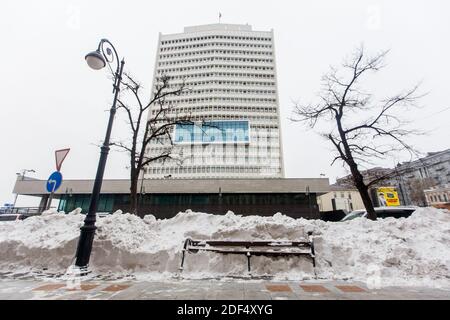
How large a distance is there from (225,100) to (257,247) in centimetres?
7642

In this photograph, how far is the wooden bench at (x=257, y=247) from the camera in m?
5.21

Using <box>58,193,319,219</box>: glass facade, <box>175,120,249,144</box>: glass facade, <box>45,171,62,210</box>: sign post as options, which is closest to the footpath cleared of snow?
<box>45,171,62,210</box>: sign post

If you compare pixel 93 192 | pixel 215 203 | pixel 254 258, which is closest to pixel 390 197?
pixel 215 203

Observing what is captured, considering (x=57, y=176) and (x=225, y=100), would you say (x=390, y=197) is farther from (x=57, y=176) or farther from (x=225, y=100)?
(x=225, y=100)

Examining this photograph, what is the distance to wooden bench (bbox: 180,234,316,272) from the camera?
5207 mm

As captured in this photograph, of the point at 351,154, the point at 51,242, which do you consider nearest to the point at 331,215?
the point at 351,154

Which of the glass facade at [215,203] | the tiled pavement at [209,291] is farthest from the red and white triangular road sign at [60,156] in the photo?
the glass facade at [215,203]

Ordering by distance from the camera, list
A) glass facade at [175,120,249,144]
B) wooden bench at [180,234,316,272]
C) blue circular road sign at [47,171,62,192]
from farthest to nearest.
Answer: glass facade at [175,120,249,144]
blue circular road sign at [47,171,62,192]
wooden bench at [180,234,316,272]

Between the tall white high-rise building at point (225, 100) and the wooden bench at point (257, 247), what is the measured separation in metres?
56.2

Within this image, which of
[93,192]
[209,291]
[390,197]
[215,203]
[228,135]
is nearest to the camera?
[209,291]

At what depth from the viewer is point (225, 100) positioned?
77.8 meters

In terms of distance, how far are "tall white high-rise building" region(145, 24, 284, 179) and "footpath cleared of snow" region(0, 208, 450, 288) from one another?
55.6m

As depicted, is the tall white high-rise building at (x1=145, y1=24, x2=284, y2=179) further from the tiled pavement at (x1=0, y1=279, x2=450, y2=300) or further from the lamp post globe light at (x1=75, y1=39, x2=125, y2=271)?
the tiled pavement at (x1=0, y1=279, x2=450, y2=300)

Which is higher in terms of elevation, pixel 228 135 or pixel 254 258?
pixel 228 135
